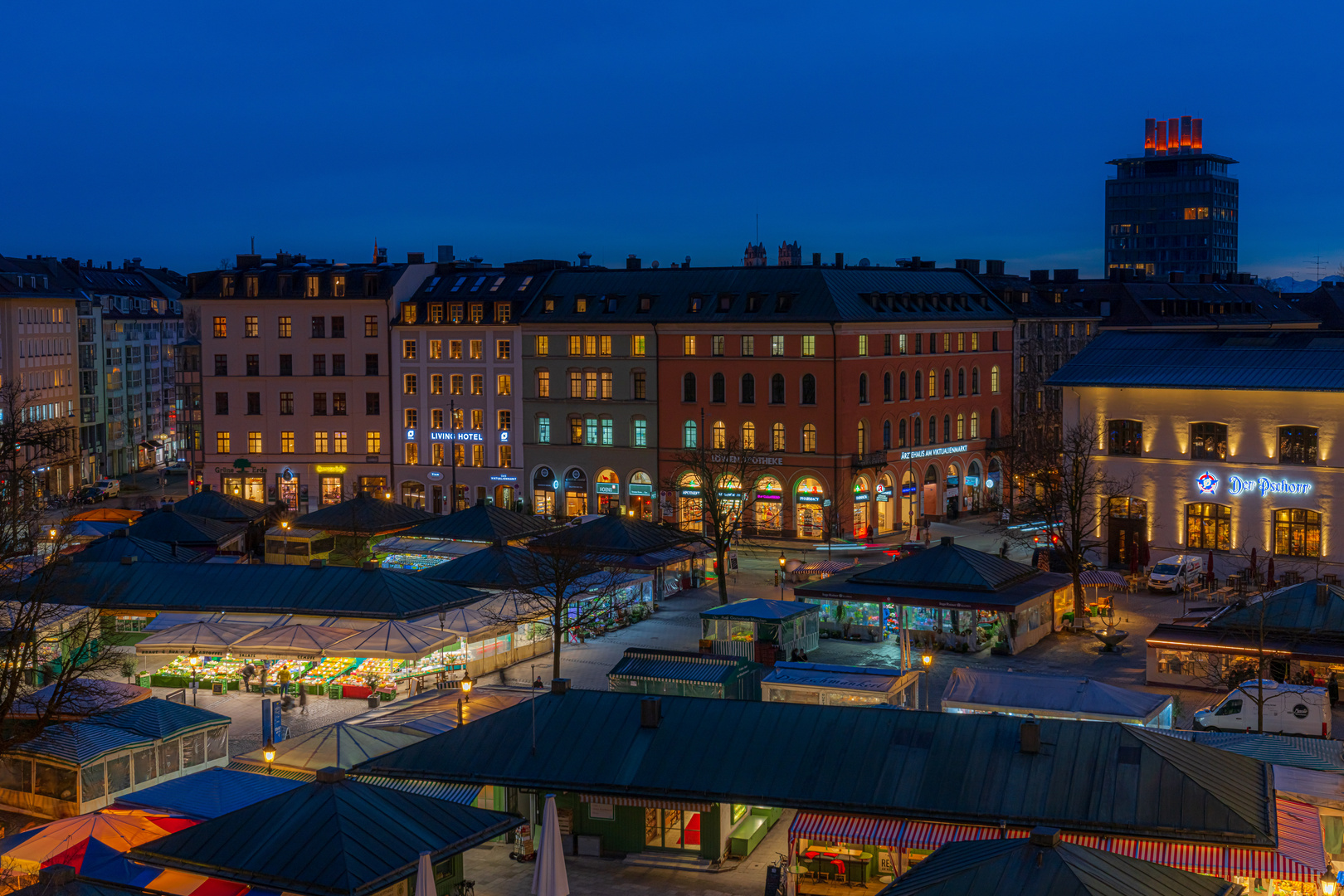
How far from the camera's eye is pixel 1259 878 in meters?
26.7

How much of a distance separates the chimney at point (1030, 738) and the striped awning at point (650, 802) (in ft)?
19.7

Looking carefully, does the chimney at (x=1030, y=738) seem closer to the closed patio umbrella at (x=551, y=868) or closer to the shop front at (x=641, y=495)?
Result: the closed patio umbrella at (x=551, y=868)

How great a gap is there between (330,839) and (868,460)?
5414 cm

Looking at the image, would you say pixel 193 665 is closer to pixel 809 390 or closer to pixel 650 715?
pixel 650 715

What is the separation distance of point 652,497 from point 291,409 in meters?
23.9

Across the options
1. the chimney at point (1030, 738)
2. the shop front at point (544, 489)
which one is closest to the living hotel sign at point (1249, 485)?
the shop front at point (544, 489)

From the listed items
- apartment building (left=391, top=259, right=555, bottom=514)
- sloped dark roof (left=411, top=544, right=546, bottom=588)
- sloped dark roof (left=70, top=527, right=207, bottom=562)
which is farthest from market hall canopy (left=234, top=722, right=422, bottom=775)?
apartment building (left=391, top=259, right=555, bottom=514)

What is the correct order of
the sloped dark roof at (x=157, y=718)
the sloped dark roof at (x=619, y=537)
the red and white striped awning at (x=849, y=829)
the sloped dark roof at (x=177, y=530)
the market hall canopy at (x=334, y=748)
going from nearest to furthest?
the red and white striped awning at (x=849, y=829) → the market hall canopy at (x=334, y=748) → the sloped dark roof at (x=157, y=718) → the sloped dark roof at (x=619, y=537) → the sloped dark roof at (x=177, y=530)

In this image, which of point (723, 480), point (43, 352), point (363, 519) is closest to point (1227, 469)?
point (723, 480)

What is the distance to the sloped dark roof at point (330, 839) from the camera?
2511 centimetres

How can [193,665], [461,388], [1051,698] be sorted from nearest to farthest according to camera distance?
[1051,698]
[193,665]
[461,388]

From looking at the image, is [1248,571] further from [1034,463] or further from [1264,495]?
[1034,463]

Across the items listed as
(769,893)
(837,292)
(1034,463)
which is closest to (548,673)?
(769,893)

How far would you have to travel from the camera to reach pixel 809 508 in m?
77.6
